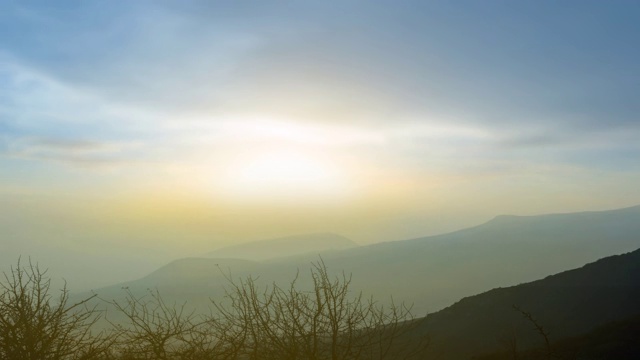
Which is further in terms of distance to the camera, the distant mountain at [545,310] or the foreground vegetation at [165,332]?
the distant mountain at [545,310]

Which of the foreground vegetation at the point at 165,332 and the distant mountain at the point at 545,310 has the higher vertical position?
the foreground vegetation at the point at 165,332

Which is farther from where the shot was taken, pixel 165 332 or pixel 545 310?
pixel 545 310

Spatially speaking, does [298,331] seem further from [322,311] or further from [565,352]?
[565,352]

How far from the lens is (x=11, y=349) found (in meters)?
10.0

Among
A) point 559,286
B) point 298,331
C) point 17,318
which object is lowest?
point 559,286

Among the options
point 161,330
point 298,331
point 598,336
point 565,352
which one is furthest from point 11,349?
point 598,336

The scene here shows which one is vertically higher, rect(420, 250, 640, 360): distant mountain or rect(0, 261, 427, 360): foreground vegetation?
rect(0, 261, 427, 360): foreground vegetation

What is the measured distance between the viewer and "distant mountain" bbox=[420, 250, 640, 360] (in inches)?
2660

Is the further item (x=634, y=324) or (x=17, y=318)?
(x=634, y=324)

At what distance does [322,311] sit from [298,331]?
0.74 metres

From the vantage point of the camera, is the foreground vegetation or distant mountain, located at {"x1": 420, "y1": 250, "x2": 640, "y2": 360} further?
distant mountain, located at {"x1": 420, "y1": 250, "x2": 640, "y2": 360}

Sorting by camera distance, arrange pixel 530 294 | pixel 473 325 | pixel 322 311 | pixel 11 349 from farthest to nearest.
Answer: pixel 530 294 < pixel 473 325 < pixel 322 311 < pixel 11 349

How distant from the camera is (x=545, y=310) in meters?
78.1

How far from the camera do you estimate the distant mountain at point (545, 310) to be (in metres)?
67.6
